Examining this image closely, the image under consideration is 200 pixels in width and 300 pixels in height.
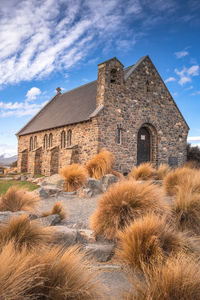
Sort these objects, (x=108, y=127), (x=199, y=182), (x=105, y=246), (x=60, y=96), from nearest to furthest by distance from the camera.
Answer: (x=105, y=246)
(x=199, y=182)
(x=108, y=127)
(x=60, y=96)

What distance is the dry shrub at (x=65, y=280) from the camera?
2.34 meters

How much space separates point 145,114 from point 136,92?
5.60 feet

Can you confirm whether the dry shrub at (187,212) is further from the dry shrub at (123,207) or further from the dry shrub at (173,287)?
the dry shrub at (173,287)

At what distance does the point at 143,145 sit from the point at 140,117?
2.11 meters

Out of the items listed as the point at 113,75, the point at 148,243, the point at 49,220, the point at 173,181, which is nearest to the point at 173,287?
the point at 148,243

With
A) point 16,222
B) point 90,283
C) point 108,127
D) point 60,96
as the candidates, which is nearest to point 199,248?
point 90,283

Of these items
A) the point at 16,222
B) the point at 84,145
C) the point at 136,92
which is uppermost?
the point at 136,92

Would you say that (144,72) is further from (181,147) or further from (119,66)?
(181,147)

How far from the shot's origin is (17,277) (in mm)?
2195

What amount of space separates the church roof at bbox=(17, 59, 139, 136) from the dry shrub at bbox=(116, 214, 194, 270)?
11578mm

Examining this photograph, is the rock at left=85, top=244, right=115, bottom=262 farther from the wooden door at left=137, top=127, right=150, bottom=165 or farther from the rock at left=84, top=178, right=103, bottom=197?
the wooden door at left=137, top=127, right=150, bottom=165

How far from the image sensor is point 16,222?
3.95m

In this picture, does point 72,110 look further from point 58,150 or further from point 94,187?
point 94,187

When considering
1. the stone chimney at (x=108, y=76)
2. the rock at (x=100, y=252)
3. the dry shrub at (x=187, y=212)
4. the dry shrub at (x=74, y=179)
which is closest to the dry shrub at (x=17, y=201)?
the rock at (x=100, y=252)
